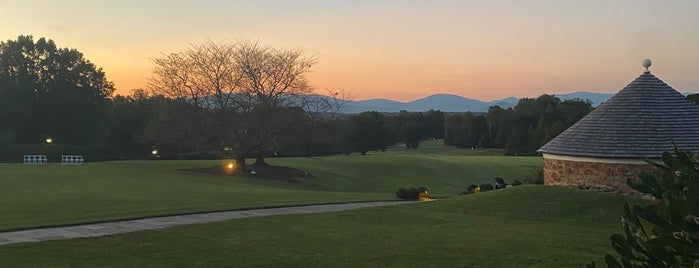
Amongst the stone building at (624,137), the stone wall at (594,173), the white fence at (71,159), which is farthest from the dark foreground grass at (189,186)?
the stone building at (624,137)

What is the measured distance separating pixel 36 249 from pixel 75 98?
40.9 metres

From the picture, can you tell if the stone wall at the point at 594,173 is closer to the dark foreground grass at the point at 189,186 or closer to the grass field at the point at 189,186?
the grass field at the point at 189,186

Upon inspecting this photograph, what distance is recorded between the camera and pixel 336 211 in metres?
17.5

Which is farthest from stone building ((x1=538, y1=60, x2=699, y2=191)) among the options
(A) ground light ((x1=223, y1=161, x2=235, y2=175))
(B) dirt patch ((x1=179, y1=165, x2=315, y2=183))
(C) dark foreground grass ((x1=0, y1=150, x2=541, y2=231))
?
(A) ground light ((x1=223, y1=161, x2=235, y2=175))

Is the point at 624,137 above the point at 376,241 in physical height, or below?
above

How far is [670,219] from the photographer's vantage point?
7.22 feet

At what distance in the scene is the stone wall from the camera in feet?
59.8

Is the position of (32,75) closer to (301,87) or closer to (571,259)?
(301,87)

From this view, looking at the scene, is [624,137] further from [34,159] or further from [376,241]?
[34,159]

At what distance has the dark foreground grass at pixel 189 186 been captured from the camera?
16734 mm

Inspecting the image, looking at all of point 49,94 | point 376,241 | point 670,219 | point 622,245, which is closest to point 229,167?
point 49,94

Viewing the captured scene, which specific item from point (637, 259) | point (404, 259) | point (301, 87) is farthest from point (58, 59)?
point (637, 259)

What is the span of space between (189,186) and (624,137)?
17.7 meters

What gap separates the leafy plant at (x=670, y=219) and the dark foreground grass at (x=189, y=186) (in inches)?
555
